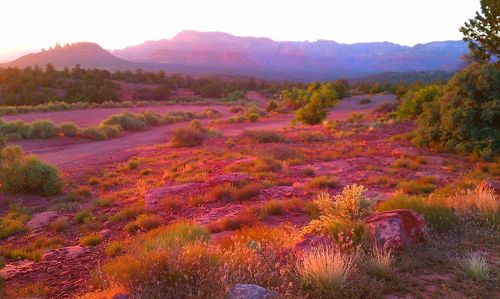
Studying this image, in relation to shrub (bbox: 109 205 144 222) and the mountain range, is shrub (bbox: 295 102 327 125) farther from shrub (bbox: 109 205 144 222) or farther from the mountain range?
the mountain range

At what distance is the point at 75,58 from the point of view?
12762cm

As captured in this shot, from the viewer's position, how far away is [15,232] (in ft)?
32.4

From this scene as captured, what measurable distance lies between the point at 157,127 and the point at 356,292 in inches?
1229

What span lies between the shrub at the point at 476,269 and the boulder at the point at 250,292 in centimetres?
262

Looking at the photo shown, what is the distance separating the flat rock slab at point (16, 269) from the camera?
7.00 metres

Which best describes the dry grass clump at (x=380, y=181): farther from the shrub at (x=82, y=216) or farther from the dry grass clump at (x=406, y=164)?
the shrub at (x=82, y=216)

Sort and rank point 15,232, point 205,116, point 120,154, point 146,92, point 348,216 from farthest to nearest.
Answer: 1. point 146,92
2. point 205,116
3. point 120,154
4. point 15,232
5. point 348,216

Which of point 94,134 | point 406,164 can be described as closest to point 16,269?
point 406,164

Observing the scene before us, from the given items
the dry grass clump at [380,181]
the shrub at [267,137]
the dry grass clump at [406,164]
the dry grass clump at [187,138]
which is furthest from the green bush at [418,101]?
the dry grass clump at [380,181]

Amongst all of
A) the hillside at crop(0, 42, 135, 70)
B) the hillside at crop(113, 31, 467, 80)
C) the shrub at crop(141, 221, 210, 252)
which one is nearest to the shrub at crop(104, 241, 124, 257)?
the shrub at crop(141, 221, 210, 252)

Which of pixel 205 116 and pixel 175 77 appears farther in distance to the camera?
pixel 175 77

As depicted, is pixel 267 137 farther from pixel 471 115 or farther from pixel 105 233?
pixel 105 233

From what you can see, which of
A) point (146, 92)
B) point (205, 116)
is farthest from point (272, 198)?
point (146, 92)

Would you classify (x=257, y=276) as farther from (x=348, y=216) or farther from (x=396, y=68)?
(x=396, y=68)
